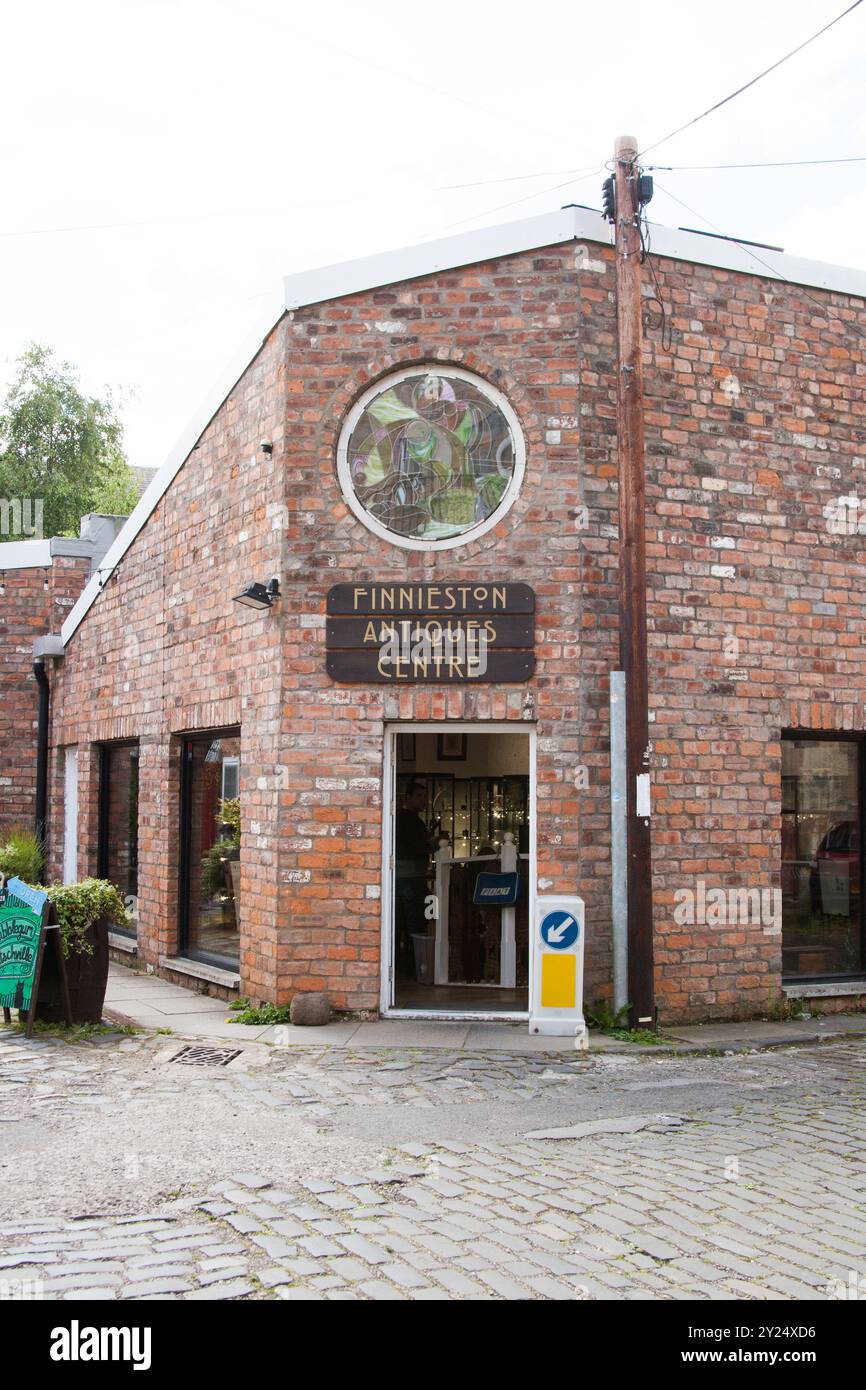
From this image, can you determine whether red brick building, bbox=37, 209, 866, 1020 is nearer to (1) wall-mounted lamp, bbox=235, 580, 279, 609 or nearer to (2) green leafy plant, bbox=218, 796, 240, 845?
(1) wall-mounted lamp, bbox=235, 580, 279, 609

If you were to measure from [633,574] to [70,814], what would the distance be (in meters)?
8.94

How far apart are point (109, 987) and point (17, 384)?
26.1 meters

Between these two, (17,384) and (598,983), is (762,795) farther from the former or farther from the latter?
(17,384)

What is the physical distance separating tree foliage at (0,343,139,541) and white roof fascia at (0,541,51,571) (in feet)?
55.2

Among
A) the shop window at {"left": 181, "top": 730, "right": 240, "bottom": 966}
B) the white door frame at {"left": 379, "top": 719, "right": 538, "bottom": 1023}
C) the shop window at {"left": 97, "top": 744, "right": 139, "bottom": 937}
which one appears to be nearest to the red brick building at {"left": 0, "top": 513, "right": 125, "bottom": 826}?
the shop window at {"left": 97, "top": 744, "right": 139, "bottom": 937}

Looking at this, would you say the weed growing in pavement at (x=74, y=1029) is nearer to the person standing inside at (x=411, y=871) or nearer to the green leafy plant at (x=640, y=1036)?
the person standing inside at (x=411, y=871)

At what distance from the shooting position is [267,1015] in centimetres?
893

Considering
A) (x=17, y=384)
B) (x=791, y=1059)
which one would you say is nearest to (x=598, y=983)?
(x=791, y=1059)

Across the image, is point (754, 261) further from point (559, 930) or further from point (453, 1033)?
point (453, 1033)

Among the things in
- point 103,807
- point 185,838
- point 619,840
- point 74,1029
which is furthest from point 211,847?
point 619,840

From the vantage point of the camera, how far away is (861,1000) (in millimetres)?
9922

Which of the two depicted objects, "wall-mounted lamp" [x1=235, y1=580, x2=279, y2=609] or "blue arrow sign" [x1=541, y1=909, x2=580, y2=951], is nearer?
"blue arrow sign" [x1=541, y1=909, x2=580, y2=951]

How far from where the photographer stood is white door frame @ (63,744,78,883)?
14.6 m

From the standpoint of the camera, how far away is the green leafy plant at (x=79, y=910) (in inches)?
347
